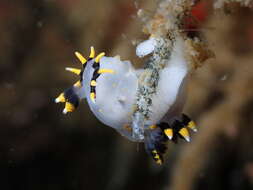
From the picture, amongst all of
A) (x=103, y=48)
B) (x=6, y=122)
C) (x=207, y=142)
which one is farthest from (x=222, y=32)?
(x=6, y=122)

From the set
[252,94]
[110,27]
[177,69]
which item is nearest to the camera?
[177,69]

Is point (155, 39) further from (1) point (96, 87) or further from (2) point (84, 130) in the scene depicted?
(2) point (84, 130)

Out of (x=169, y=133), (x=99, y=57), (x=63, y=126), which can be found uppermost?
(x=63, y=126)

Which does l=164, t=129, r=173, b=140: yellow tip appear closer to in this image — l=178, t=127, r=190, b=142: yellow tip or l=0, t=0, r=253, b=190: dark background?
l=178, t=127, r=190, b=142: yellow tip

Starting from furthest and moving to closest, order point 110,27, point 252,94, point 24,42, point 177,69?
point 24,42 → point 110,27 → point 252,94 → point 177,69

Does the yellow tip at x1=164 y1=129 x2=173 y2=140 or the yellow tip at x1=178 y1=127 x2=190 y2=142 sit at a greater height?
the yellow tip at x1=178 y1=127 x2=190 y2=142

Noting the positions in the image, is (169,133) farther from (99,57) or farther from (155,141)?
(99,57)

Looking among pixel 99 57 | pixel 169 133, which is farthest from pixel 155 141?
pixel 99 57

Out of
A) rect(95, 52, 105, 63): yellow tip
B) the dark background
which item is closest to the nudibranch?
rect(95, 52, 105, 63): yellow tip
